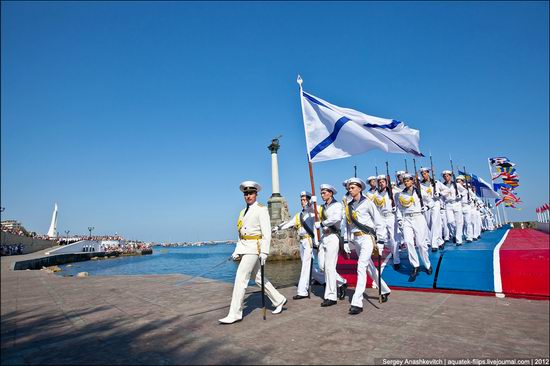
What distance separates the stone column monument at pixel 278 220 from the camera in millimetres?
51094

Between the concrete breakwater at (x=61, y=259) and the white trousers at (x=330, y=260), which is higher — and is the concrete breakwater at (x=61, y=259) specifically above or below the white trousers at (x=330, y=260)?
below

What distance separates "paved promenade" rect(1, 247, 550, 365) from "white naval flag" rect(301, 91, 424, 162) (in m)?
3.86

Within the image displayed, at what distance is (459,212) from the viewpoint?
13.0 m

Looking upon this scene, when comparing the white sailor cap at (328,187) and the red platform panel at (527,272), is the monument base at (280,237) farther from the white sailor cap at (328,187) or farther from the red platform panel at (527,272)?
the red platform panel at (527,272)

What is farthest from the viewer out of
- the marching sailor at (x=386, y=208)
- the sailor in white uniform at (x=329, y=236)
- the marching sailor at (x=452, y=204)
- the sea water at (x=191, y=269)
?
the sea water at (x=191, y=269)

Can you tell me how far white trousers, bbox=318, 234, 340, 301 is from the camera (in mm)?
6566

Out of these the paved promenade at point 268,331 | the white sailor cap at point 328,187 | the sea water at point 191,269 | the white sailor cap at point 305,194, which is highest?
the white sailor cap at point 328,187

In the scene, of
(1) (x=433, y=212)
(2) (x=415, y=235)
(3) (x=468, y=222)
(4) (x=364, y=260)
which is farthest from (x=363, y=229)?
(3) (x=468, y=222)

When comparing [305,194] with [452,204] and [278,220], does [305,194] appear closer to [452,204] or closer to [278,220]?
[452,204]

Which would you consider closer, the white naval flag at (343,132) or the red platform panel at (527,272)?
the red platform panel at (527,272)

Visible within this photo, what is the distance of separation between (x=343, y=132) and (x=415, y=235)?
3622 millimetres

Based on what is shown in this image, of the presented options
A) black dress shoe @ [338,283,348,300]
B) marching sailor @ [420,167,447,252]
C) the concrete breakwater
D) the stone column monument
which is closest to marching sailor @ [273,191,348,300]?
black dress shoe @ [338,283,348,300]

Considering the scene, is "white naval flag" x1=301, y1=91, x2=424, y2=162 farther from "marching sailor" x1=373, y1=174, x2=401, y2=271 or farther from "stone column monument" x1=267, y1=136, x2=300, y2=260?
"stone column monument" x1=267, y1=136, x2=300, y2=260

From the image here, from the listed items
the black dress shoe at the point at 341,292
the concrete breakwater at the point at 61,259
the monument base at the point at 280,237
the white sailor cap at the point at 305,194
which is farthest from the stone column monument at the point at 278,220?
the black dress shoe at the point at 341,292
